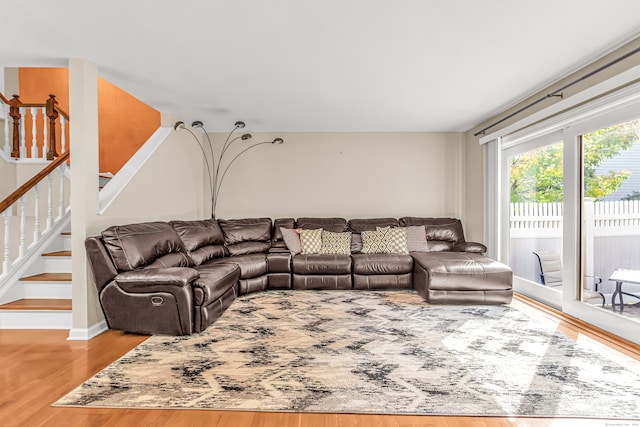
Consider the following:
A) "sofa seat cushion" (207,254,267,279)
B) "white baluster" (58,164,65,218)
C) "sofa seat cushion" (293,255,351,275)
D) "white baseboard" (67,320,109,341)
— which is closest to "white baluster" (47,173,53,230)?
"white baluster" (58,164,65,218)

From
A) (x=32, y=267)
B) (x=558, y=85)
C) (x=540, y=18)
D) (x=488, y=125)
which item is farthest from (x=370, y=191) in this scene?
(x=32, y=267)

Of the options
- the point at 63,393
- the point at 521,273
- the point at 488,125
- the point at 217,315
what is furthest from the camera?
the point at 488,125

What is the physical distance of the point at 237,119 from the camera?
18.0 ft

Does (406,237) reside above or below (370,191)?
below

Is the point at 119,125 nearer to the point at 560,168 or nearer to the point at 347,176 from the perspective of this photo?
the point at 347,176

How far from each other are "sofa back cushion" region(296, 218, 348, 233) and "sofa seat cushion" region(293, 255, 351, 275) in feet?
2.36

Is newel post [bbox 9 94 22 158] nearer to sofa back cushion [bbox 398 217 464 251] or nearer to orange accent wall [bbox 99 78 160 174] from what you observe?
orange accent wall [bbox 99 78 160 174]

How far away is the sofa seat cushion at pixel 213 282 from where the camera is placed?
333 centimetres

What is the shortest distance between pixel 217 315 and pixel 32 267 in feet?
6.84

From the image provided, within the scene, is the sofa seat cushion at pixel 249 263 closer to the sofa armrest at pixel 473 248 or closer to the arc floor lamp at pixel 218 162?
the arc floor lamp at pixel 218 162

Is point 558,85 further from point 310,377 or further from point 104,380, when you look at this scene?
point 104,380

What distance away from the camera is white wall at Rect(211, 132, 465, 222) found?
6.30 m

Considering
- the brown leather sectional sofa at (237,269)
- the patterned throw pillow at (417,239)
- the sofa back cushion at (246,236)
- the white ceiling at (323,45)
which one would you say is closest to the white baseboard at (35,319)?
the brown leather sectional sofa at (237,269)

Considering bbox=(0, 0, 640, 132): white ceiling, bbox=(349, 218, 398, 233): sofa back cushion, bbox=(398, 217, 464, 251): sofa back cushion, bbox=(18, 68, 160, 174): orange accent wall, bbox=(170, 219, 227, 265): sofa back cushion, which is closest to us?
bbox=(0, 0, 640, 132): white ceiling
